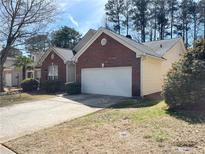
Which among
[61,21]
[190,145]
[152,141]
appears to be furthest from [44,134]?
[61,21]

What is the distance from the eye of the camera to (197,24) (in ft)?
127

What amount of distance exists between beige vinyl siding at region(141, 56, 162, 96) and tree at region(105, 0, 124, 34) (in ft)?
78.6

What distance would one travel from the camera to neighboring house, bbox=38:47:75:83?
76.8 feet

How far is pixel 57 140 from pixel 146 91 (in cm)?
1180

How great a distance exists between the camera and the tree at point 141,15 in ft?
134

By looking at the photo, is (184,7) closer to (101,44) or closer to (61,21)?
(61,21)

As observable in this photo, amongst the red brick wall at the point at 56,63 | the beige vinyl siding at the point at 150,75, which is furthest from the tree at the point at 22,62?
the beige vinyl siding at the point at 150,75

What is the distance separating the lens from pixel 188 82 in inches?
373

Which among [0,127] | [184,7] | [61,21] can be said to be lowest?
[0,127]

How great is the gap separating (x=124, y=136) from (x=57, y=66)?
1858cm

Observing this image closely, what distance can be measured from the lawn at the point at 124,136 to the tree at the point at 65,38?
42887 mm

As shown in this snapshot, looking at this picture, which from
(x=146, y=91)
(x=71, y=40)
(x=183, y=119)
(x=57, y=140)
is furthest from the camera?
(x=71, y=40)

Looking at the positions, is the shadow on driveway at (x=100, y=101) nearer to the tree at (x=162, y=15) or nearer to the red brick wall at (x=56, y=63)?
the red brick wall at (x=56, y=63)

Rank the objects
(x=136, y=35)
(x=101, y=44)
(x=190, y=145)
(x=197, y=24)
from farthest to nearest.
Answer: (x=136, y=35), (x=197, y=24), (x=101, y=44), (x=190, y=145)
